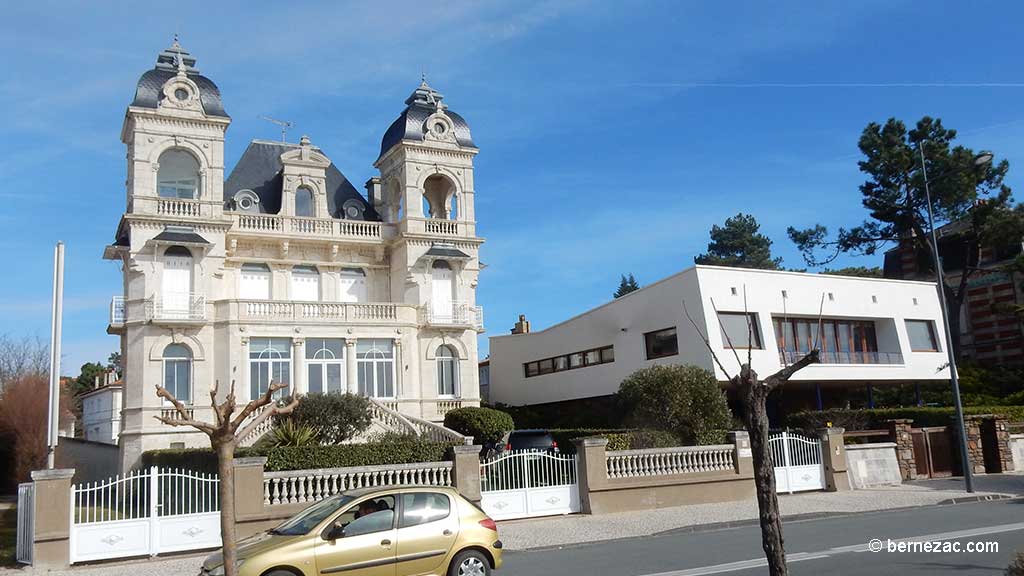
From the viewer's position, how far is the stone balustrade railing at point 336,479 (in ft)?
52.4

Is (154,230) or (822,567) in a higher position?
(154,230)

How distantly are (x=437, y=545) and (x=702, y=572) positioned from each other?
3.54 meters

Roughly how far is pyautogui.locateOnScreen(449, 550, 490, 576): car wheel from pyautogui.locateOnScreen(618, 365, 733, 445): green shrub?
12.9 meters

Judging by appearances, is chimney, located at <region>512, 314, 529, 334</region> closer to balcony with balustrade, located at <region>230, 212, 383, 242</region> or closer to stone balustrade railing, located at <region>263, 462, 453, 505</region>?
balcony with balustrade, located at <region>230, 212, 383, 242</region>

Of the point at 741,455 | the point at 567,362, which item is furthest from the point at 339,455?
the point at 567,362

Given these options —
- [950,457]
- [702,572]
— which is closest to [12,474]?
[702,572]

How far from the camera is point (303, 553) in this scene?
9.80 meters

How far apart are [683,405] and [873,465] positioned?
18.0ft

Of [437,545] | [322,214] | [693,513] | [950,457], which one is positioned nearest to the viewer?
[437,545]

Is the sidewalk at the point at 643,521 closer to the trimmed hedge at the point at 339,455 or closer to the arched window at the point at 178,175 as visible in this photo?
the trimmed hedge at the point at 339,455

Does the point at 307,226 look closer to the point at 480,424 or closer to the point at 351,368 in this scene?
the point at 351,368

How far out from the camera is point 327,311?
109 ft

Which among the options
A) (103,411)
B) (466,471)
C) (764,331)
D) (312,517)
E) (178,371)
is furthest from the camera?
(103,411)

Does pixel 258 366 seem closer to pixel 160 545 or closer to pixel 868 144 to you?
pixel 160 545
